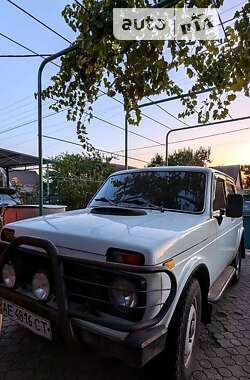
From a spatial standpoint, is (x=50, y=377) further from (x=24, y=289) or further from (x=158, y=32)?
(x=158, y=32)

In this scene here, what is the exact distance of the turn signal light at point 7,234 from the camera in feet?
9.75

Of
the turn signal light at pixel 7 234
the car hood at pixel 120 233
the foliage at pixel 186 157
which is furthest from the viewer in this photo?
the foliage at pixel 186 157

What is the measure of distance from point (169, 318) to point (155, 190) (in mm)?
1725

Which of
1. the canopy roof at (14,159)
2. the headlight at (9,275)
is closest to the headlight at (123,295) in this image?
the headlight at (9,275)

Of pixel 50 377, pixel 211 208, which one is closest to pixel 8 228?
pixel 50 377

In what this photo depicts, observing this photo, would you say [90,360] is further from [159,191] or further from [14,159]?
[14,159]

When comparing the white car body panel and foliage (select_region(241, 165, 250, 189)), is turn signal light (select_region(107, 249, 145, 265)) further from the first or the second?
foliage (select_region(241, 165, 250, 189))

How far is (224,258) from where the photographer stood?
4.38m

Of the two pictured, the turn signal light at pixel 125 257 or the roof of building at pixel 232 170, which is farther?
the roof of building at pixel 232 170

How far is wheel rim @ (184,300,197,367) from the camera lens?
9.05 ft

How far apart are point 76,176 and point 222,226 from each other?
10.6 metres

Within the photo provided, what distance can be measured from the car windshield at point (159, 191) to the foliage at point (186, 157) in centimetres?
2155

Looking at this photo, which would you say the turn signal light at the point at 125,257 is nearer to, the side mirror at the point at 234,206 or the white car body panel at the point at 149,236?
the white car body panel at the point at 149,236

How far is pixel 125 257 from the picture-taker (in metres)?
2.21
